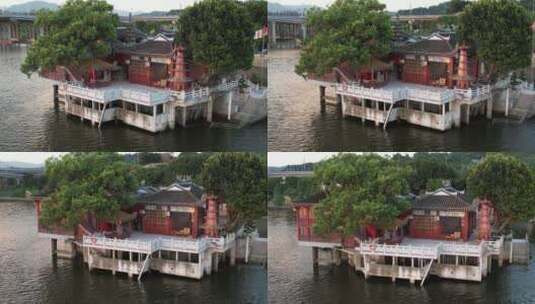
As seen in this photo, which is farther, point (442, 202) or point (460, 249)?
point (442, 202)

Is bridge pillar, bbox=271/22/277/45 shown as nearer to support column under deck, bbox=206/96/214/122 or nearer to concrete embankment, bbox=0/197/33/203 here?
support column under deck, bbox=206/96/214/122

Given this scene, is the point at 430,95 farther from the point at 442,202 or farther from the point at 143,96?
the point at 143,96

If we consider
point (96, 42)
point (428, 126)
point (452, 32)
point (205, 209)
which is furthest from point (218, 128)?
point (452, 32)

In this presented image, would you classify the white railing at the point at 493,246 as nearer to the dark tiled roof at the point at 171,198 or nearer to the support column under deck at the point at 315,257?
the support column under deck at the point at 315,257

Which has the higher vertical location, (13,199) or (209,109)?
(209,109)

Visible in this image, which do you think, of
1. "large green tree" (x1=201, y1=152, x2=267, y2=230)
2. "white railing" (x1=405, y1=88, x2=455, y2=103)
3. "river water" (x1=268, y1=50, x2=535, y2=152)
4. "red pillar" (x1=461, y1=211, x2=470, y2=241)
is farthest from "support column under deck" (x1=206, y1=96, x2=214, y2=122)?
"red pillar" (x1=461, y1=211, x2=470, y2=241)

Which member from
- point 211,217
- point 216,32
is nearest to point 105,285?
point 211,217
